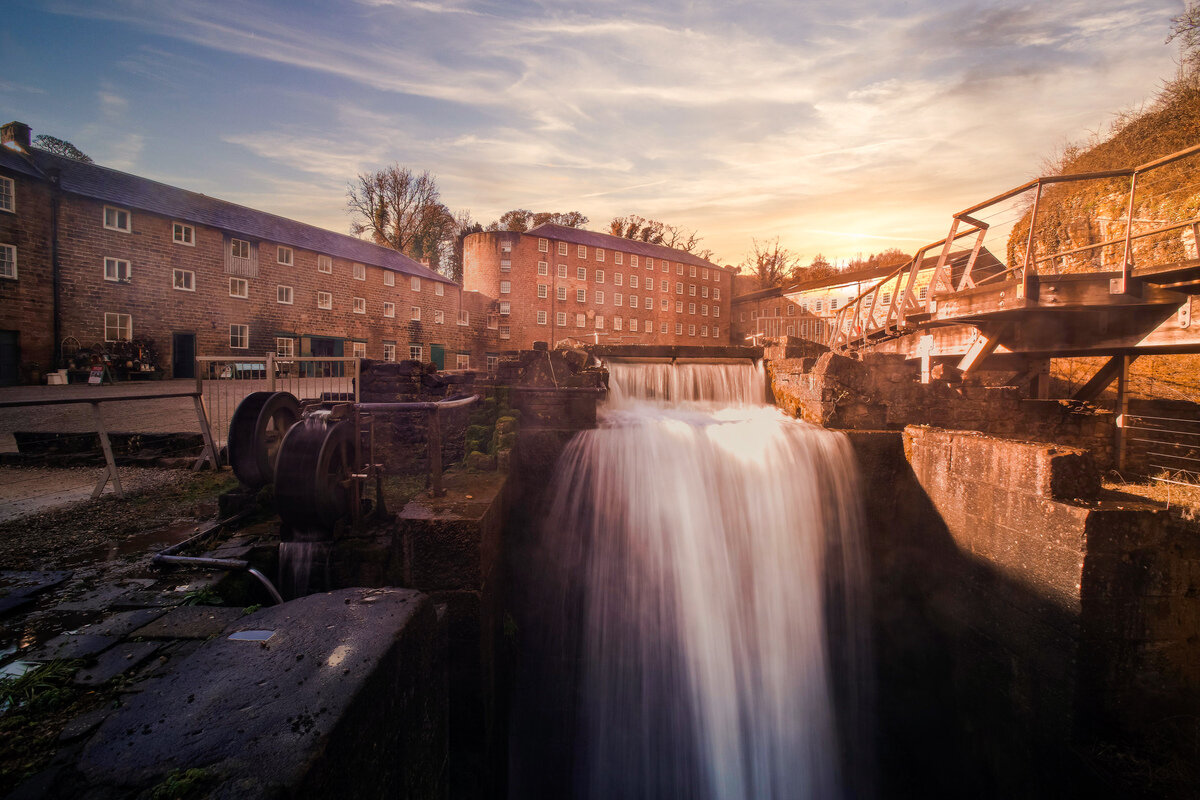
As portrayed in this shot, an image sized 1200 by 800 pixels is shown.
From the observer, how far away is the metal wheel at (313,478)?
13.2 feet

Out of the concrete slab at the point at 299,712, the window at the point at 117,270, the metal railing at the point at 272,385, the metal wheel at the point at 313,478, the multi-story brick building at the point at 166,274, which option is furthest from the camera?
the window at the point at 117,270

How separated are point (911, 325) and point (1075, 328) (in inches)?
88.4

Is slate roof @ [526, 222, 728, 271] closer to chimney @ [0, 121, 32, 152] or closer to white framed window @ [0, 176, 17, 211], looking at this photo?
chimney @ [0, 121, 32, 152]

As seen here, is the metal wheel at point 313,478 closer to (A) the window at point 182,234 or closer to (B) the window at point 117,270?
(B) the window at point 117,270

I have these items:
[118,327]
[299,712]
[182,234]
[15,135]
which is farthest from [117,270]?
[299,712]

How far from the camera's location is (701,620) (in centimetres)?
571

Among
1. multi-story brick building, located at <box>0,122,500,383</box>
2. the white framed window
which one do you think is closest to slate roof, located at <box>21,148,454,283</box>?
multi-story brick building, located at <box>0,122,500,383</box>

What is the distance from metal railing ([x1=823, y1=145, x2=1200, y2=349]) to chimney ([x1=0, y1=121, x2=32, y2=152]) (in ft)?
104

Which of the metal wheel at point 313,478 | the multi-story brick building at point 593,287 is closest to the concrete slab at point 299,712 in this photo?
the metal wheel at point 313,478

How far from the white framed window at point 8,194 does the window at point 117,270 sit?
2.83 meters

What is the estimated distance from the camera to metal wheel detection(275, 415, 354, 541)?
4.03 metres

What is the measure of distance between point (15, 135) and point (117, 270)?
6426 millimetres

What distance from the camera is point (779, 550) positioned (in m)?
6.16

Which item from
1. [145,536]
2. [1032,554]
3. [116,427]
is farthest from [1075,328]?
[116,427]
